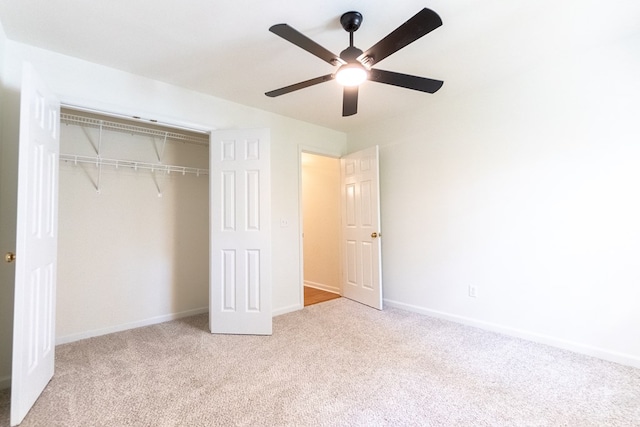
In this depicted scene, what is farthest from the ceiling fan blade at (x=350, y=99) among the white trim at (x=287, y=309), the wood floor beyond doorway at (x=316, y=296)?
the wood floor beyond doorway at (x=316, y=296)

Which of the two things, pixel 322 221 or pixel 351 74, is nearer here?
pixel 351 74

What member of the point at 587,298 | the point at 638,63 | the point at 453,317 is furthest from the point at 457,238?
the point at 638,63

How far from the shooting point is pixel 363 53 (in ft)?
5.91

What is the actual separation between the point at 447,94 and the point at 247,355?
3142mm

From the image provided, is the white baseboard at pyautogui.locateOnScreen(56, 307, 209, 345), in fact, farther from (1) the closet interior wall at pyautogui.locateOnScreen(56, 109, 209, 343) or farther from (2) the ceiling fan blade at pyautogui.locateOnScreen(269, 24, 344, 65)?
(2) the ceiling fan blade at pyautogui.locateOnScreen(269, 24, 344, 65)

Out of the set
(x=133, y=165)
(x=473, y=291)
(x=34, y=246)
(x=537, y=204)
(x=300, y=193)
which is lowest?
(x=473, y=291)

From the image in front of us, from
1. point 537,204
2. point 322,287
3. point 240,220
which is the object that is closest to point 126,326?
point 240,220

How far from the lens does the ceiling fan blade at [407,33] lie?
1425 millimetres

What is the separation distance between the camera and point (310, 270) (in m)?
5.11

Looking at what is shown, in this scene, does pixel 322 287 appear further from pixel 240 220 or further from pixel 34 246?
pixel 34 246

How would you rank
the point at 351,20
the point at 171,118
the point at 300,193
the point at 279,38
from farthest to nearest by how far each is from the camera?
1. the point at 300,193
2. the point at 171,118
3. the point at 279,38
4. the point at 351,20

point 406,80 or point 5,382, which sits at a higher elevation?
point 406,80

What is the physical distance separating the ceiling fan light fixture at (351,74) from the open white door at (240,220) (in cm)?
129

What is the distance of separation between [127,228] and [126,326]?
1000 mm
